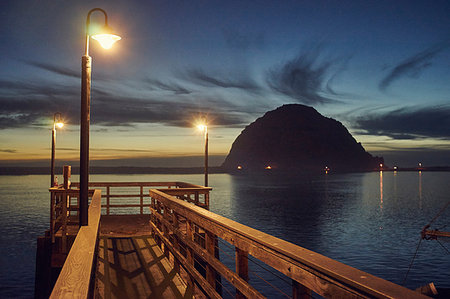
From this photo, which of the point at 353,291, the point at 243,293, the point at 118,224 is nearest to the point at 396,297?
the point at 353,291

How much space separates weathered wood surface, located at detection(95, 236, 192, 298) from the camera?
19.3ft

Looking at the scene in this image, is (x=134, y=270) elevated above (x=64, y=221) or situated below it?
Answer: below

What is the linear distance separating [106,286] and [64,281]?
3749mm

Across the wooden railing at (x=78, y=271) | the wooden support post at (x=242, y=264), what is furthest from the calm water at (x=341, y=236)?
the wooden support post at (x=242, y=264)

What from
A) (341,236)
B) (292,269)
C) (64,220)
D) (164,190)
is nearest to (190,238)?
(292,269)

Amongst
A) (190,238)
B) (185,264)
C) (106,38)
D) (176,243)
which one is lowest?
(185,264)

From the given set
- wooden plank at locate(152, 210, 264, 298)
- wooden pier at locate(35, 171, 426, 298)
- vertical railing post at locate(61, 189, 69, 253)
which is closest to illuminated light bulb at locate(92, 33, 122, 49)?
wooden pier at locate(35, 171, 426, 298)

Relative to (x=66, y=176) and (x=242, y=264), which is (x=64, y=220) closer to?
(x=66, y=176)

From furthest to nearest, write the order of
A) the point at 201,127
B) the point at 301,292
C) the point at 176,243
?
the point at 201,127
the point at 176,243
the point at 301,292

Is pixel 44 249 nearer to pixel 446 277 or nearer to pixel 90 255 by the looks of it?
pixel 90 255

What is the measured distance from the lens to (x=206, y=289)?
15.4 ft

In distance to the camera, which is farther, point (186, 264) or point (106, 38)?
point (106, 38)

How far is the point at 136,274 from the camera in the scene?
7008mm

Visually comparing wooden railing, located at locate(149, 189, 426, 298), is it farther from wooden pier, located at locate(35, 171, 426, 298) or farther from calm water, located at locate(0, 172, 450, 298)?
calm water, located at locate(0, 172, 450, 298)
